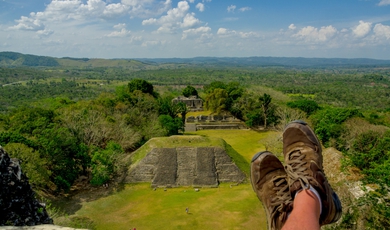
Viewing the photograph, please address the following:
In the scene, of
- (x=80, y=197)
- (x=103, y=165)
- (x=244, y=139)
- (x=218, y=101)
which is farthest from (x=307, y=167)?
(x=218, y=101)

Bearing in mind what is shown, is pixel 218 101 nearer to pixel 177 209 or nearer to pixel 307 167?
pixel 177 209

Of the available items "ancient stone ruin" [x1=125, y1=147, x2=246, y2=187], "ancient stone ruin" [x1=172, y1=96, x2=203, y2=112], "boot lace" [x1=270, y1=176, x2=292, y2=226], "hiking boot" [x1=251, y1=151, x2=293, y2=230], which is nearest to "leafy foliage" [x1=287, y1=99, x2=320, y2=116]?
"ancient stone ruin" [x1=172, y1=96, x2=203, y2=112]

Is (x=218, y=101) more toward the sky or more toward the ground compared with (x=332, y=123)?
more toward the sky

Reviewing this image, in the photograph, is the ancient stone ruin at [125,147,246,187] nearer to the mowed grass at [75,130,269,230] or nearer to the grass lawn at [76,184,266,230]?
the mowed grass at [75,130,269,230]

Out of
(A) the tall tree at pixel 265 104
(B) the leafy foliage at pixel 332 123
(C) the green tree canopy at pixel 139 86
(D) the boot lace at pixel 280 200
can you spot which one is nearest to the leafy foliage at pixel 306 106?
(A) the tall tree at pixel 265 104

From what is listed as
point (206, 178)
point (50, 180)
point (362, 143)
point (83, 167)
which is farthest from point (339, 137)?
point (50, 180)
